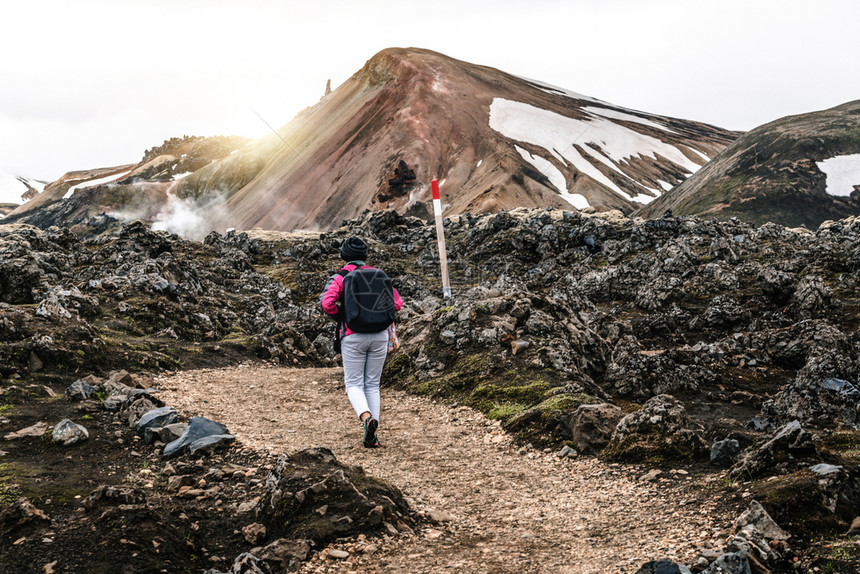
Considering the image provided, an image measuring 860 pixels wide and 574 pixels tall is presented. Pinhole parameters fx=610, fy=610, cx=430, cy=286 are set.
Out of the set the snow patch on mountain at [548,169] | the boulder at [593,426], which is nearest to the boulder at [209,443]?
the boulder at [593,426]

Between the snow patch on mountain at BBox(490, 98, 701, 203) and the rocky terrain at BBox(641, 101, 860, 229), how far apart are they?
87.7 ft

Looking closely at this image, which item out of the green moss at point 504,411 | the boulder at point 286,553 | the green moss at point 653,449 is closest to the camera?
the boulder at point 286,553

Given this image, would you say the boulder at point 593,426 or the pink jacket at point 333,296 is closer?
the boulder at point 593,426

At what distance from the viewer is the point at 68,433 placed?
8234mm

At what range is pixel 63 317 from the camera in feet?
46.4

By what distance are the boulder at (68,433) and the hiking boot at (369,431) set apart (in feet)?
12.5

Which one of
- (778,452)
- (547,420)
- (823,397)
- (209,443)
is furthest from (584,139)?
(778,452)

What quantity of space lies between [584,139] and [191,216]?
304ft

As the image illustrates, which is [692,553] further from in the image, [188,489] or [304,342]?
Answer: [304,342]

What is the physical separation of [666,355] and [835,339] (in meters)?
3.52

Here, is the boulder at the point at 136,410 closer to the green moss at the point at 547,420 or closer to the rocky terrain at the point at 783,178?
the green moss at the point at 547,420

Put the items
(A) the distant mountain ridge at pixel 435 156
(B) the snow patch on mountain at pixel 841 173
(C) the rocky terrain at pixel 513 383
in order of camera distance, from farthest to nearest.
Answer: (A) the distant mountain ridge at pixel 435 156 < (B) the snow patch on mountain at pixel 841 173 < (C) the rocky terrain at pixel 513 383

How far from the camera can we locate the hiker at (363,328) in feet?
30.1

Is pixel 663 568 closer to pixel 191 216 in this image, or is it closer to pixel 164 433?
pixel 164 433
